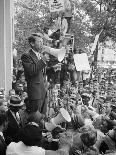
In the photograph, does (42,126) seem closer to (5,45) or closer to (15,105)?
(15,105)

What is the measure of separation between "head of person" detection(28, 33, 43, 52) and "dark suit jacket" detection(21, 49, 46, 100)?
0.09 metres

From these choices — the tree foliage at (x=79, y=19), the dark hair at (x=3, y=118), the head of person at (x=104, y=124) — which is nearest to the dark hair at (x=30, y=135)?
the dark hair at (x=3, y=118)

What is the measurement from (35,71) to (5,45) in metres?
3.08

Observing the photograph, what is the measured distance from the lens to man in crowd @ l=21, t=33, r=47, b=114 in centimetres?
477

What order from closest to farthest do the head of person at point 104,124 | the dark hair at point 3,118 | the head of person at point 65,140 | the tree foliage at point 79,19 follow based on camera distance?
the head of person at point 65,140 → the dark hair at point 3,118 → the head of person at point 104,124 → the tree foliage at point 79,19

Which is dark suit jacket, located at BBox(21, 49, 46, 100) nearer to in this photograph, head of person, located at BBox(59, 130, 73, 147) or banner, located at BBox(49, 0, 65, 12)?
head of person, located at BBox(59, 130, 73, 147)

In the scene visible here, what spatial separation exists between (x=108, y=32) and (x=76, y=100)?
371 inches

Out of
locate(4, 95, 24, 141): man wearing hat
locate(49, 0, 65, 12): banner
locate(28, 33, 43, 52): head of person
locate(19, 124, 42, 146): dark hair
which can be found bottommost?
locate(4, 95, 24, 141): man wearing hat

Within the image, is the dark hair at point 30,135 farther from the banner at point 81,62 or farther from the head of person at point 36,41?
the banner at point 81,62

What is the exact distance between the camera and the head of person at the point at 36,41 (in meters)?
4.80

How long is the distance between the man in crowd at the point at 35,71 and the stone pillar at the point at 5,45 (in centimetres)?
261

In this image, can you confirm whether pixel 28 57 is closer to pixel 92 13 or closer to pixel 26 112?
pixel 26 112

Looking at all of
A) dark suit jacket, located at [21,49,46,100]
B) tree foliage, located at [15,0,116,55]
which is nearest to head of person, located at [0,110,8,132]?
dark suit jacket, located at [21,49,46,100]

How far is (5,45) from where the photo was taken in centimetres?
765
